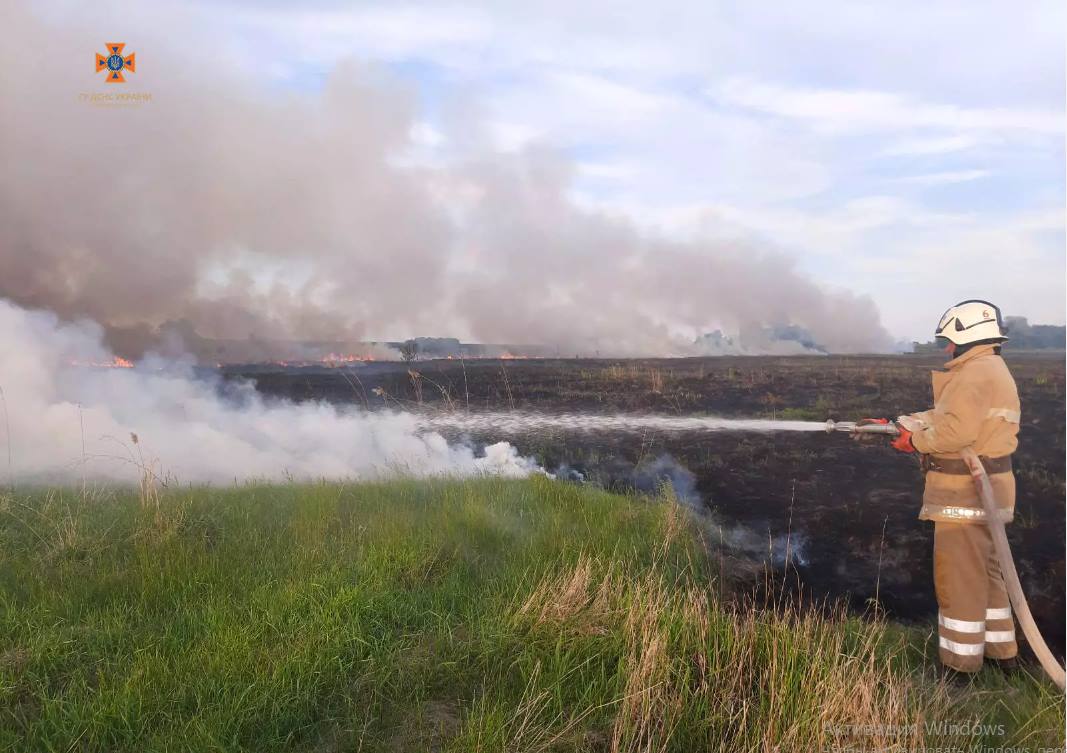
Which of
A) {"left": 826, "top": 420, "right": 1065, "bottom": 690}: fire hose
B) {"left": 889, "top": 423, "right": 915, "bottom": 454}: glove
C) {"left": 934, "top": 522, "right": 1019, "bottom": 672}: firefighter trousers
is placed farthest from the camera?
{"left": 889, "top": 423, "right": 915, "bottom": 454}: glove

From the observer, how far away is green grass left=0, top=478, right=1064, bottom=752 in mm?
3203

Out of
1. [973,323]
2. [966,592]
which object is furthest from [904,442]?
[966,592]

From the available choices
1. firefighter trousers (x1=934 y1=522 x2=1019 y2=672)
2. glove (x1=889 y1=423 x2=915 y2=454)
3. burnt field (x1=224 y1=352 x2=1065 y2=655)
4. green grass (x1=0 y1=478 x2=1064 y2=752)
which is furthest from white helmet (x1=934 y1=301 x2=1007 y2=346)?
green grass (x1=0 y1=478 x2=1064 y2=752)

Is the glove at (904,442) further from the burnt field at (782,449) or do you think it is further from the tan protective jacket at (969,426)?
the burnt field at (782,449)

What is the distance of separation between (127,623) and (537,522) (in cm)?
345

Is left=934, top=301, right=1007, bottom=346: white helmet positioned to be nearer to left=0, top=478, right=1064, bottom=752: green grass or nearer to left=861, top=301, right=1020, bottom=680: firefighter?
left=861, top=301, right=1020, bottom=680: firefighter

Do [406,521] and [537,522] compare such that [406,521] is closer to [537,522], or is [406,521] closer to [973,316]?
[537,522]

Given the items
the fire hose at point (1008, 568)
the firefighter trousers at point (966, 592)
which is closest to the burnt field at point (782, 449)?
the firefighter trousers at point (966, 592)

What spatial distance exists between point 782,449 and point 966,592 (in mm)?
3384

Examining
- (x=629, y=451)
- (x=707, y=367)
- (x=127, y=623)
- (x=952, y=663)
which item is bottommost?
(x=952, y=663)

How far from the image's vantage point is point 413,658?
3.78 meters

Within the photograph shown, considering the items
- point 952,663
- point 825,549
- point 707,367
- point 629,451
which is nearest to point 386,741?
point 952,663

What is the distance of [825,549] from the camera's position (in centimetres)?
616

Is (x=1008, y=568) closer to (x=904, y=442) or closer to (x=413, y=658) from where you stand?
(x=904, y=442)
